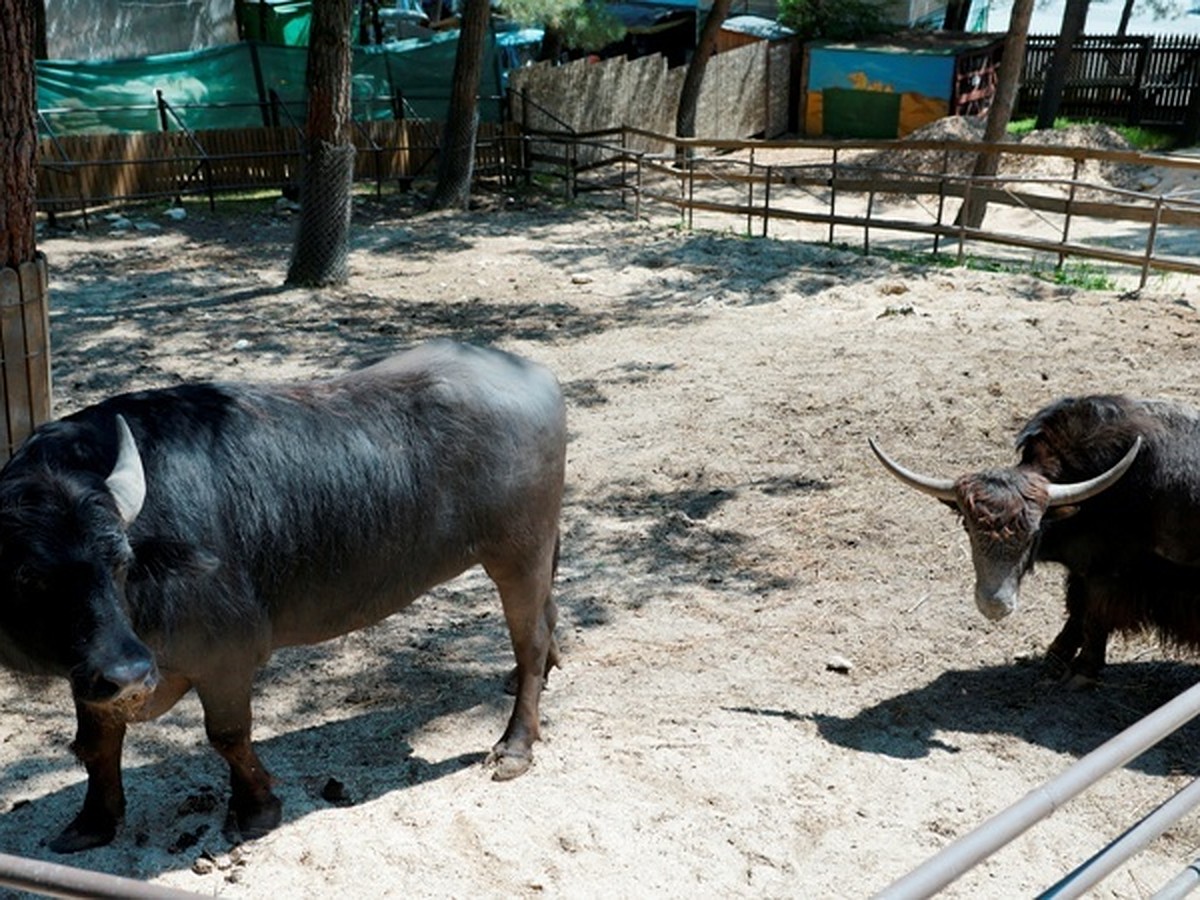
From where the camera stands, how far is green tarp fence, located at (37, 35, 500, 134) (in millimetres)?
18359

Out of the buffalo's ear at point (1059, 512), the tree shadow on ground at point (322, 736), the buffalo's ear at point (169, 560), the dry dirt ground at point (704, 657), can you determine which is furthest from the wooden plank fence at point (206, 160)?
the buffalo's ear at point (169, 560)

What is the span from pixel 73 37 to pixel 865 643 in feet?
70.3

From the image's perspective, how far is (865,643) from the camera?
6.57m

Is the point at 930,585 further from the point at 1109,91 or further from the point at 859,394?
the point at 1109,91

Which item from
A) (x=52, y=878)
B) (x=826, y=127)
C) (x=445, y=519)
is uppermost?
(x=52, y=878)

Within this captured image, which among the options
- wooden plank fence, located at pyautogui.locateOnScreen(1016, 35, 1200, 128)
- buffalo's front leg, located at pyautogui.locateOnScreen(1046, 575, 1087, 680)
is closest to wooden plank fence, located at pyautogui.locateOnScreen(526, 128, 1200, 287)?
buffalo's front leg, located at pyautogui.locateOnScreen(1046, 575, 1087, 680)

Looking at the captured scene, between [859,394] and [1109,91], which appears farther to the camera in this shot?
[1109,91]

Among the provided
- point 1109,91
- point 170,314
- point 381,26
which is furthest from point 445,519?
point 1109,91

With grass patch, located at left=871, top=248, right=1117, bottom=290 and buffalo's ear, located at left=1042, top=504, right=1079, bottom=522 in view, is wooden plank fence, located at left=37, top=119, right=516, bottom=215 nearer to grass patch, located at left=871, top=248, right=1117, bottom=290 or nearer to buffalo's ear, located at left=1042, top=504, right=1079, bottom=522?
grass patch, located at left=871, top=248, right=1117, bottom=290

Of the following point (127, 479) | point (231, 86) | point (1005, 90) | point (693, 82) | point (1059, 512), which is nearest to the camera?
point (127, 479)

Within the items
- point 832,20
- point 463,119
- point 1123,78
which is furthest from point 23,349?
point 1123,78

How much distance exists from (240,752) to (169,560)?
86 centimetres

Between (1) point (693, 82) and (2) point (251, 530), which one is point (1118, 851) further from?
(1) point (693, 82)

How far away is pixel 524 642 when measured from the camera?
5.40 meters
